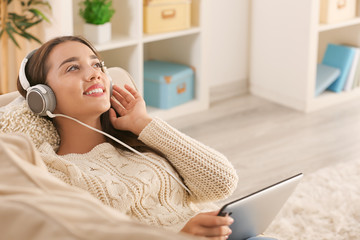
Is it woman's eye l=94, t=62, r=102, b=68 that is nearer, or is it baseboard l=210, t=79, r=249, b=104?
woman's eye l=94, t=62, r=102, b=68

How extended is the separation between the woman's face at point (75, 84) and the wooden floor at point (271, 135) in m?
1.29

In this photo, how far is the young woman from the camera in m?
1.54

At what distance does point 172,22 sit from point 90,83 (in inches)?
80.0

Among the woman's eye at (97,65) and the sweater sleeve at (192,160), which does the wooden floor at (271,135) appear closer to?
the sweater sleeve at (192,160)

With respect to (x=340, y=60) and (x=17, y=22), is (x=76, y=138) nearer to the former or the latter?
(x=17, y=22)

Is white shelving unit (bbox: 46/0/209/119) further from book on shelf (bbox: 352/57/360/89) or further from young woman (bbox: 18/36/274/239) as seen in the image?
young woman (bbox: 18/36/274/239)

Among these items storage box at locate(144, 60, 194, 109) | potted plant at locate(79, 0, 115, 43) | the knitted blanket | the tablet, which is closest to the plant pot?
potted plant at locate(79, 0, 115, 43)

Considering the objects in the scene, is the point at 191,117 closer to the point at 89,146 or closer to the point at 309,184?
the point at 309,184

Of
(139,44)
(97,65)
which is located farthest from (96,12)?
(97,65)

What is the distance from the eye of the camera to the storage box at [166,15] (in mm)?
3475

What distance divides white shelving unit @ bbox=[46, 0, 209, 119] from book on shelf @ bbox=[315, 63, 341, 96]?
71 cm

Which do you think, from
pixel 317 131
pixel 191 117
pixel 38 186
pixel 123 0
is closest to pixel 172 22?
pixel 123 0

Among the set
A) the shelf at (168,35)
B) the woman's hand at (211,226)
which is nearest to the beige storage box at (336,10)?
the shelf at (168,35)

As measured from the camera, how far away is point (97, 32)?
10.6 ft
